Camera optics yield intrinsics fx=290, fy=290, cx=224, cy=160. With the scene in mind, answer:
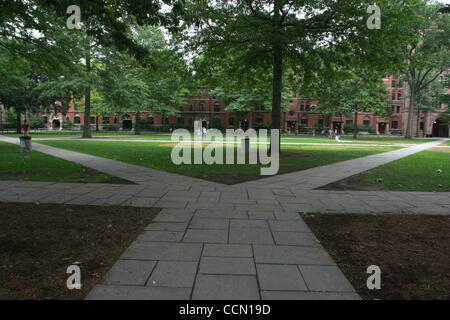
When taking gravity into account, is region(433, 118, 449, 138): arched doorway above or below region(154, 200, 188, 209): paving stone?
above

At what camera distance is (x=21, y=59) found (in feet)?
49.2

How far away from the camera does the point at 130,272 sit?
115 inches

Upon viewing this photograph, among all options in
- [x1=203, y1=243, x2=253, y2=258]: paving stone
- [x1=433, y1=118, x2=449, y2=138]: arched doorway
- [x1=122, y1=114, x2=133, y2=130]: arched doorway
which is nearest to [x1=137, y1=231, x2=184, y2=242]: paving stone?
[x1=203, y1=243, x2=253, y2=258]: paving stone

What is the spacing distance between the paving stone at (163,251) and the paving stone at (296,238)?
110 centimetres

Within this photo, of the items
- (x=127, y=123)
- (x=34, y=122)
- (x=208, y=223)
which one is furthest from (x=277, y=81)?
(x=127, y=123)

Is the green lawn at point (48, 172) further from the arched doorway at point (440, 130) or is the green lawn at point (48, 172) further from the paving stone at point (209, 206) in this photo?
the arched doorway at point (440, 130)

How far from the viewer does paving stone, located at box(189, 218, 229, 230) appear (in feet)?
14.2

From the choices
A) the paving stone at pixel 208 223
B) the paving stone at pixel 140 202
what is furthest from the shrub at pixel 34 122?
the paving stone at pixel 208 223

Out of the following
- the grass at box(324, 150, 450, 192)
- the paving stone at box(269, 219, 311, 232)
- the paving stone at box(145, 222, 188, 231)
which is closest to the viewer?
the paving stone at box(145, 222, 188, 231)

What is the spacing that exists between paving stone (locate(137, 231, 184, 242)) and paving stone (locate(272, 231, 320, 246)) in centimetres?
133

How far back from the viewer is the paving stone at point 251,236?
3799 millimetres

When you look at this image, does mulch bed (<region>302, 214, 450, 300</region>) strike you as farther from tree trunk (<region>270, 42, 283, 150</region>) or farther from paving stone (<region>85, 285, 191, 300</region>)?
tree trunk (<region>270, 42, 283, 150</region>)
